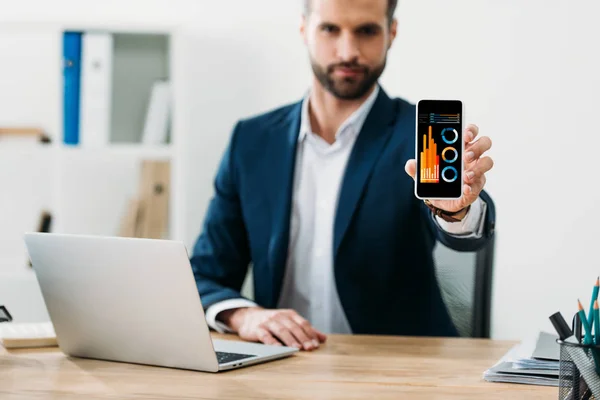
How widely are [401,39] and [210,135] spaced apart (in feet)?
2.79

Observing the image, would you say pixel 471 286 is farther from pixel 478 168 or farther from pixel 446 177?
pixel 446 177

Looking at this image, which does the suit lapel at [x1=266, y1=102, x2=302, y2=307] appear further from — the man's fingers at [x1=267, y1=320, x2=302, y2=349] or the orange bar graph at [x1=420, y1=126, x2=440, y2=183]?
the orange bar graph at [x1=420, y1=126, x2=440, y2=183]

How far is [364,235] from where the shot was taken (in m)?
2.05

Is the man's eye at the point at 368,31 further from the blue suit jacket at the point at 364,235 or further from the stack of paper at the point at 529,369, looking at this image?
the stack of paper at the point at 529,369

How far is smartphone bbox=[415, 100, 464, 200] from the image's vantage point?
126cm

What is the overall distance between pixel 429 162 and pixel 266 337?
517 mm

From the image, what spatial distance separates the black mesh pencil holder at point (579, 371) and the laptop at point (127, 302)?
504 millimetres

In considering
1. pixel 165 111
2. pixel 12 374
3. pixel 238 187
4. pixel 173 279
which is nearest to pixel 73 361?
pixel 12 374

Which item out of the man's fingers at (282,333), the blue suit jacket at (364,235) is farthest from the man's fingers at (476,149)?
the blue suit jacket at (364,235)

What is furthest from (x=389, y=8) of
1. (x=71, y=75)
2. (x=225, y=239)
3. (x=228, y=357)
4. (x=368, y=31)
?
(x=71, y=75)

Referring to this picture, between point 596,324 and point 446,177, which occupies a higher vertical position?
point 446,177

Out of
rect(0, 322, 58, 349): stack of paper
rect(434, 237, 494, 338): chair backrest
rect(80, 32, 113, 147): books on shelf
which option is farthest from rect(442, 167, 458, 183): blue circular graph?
rect(80, 32, 113, 147): books on shelf

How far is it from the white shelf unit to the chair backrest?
4.62 ft

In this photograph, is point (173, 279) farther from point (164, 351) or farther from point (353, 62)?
point (353, 62)
